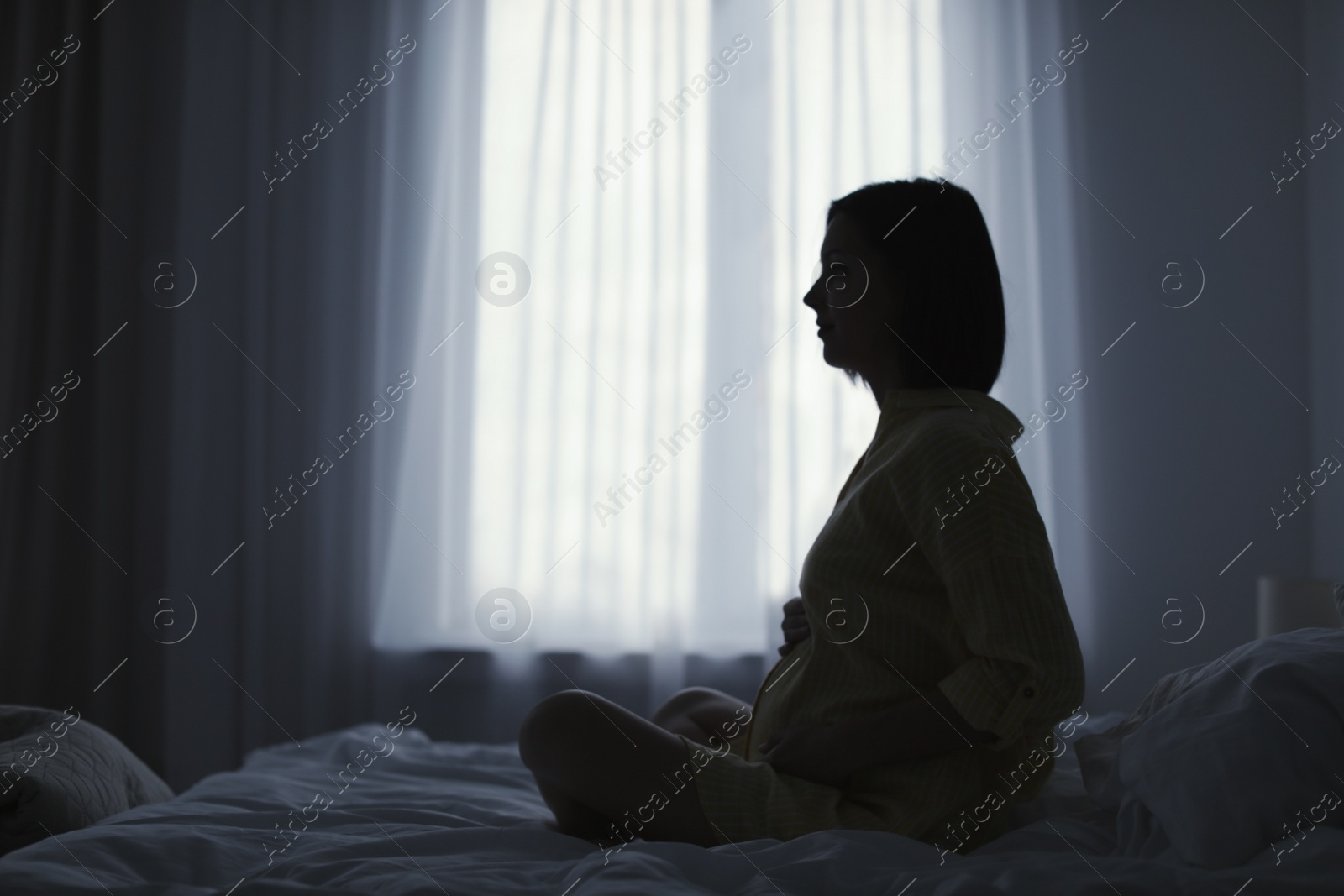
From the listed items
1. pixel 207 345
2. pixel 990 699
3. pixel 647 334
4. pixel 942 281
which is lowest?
pixel 990 699

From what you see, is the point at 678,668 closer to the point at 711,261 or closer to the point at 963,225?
the point at 711,261

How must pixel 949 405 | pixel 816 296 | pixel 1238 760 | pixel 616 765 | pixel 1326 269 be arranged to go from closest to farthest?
pixel 1238 760 < pixel 616 765 < pixel 949 405 < pixel 816 296 < pixel 1326 269

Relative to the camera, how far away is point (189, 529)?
8.51 ft

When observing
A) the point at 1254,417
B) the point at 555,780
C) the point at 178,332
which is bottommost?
the point at 1254,417

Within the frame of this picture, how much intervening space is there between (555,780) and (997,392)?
2.02 metres

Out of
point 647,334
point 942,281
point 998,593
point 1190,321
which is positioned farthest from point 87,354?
point 1190,321

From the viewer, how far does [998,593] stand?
817mm

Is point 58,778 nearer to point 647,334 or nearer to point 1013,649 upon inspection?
point 1013,649

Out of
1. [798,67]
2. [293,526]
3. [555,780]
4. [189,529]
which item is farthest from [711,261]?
[555,780]

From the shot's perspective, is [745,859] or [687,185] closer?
[745,859]

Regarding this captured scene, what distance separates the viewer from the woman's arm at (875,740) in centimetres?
85

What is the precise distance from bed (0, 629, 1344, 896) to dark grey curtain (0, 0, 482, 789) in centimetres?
171

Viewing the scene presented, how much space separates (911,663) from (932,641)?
0.03 m

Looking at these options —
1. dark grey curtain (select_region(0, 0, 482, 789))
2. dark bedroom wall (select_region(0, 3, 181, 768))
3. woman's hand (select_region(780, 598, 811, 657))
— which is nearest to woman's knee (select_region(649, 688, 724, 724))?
woman's hand (select_region(780, 598, 811, 657))
